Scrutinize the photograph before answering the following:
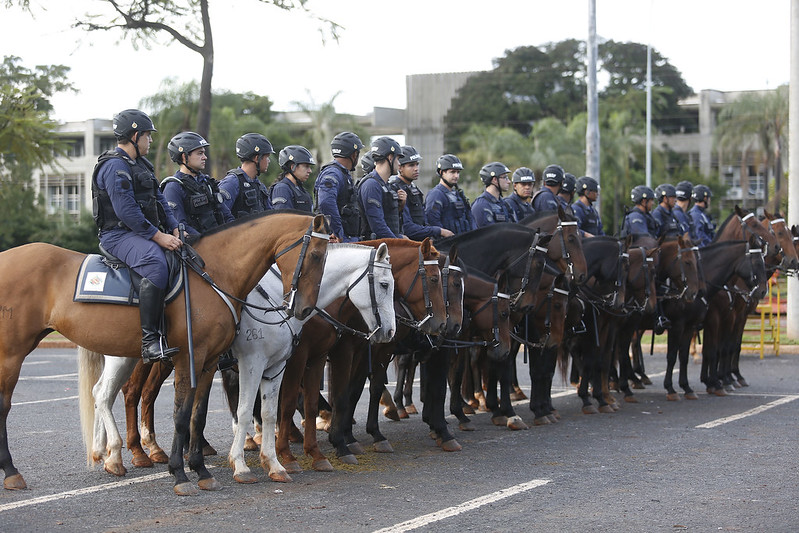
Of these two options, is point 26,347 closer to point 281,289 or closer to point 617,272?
point 281,289

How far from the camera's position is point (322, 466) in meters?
9.12

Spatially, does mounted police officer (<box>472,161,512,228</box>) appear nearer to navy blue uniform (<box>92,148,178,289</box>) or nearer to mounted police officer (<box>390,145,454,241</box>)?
mounted police officer (<box>390,145,454,241</box>)

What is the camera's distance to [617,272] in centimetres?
1342

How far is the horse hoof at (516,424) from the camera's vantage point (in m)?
11.7

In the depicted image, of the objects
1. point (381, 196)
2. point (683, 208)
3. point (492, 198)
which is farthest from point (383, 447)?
point (683, 208)

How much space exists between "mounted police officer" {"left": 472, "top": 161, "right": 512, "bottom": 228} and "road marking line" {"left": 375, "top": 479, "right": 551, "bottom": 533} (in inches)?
209

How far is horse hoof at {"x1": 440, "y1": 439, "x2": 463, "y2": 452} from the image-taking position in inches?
403

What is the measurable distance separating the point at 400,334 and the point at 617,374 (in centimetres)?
629

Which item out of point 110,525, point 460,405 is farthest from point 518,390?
point 110,525

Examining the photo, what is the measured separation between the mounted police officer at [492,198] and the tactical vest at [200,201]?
14.3 feet

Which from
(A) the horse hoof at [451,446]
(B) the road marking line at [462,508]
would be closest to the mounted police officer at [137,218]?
(B) the road marking line at [462,508]

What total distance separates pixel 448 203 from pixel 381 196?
2.13m

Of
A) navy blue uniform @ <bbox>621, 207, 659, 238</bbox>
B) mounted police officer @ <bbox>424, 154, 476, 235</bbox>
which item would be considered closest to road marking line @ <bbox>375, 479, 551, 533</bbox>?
mounted police officer @ <bbox>424, 154, 476, 235</bbox>

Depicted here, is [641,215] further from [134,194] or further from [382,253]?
[134,194]
